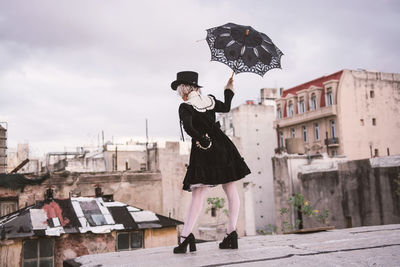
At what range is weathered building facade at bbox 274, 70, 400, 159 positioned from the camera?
37531mm

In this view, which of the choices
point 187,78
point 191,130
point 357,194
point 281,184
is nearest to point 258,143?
point 281,184

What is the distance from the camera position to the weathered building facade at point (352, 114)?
37531 mm

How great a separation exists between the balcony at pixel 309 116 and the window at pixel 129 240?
2568cm

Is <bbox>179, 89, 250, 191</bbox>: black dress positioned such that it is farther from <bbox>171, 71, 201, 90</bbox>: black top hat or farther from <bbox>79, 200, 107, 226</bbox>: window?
<bbox>79, 200, 107, 226</bbox>: window

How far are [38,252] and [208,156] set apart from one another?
1230 centimetres

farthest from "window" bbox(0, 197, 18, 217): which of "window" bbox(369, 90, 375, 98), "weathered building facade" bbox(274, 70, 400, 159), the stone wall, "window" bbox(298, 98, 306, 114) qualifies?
"window" bbox(369, 90, 375, 98)

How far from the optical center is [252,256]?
4.31 m

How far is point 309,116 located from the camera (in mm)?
40375

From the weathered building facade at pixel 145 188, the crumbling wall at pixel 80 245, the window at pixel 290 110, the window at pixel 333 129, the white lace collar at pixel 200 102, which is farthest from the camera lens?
the window at pixel 290 110

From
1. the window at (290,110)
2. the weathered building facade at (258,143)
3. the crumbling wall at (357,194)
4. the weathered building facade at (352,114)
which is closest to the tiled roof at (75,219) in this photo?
the crumbling wall at (357,194)

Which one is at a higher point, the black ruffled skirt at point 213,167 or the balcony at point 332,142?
the balcony at point 332,142

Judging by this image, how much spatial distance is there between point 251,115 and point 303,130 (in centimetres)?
750

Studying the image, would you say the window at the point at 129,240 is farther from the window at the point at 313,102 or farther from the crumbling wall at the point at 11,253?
the window at the point at 313,102

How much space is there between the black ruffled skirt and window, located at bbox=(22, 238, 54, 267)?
11.8m
